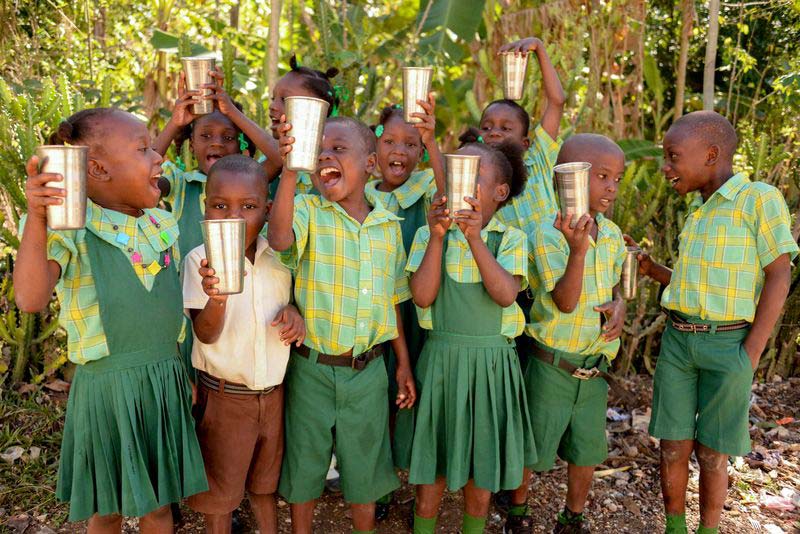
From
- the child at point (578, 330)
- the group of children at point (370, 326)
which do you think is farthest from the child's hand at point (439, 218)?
the child at point (578, 330)

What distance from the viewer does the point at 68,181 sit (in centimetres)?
195

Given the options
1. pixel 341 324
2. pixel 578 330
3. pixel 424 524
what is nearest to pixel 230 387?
pixel 341 324

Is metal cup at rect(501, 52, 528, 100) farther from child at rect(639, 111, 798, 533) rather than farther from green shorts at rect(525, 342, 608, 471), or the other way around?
green shorts at rect(525, 342, 608, 471)

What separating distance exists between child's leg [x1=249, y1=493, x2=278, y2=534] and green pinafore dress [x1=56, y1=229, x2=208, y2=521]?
18.8 inches

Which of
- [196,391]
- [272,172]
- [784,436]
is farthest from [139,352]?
[784,436]

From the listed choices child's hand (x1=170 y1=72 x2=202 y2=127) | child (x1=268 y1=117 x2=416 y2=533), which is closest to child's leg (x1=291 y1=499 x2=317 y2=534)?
child (x1=268 y1=117 x2=416 y2=533)

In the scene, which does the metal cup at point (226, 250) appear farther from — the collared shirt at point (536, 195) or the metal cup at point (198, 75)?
the collared shirt at point (536, 195)

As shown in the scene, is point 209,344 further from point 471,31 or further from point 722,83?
point 722,83

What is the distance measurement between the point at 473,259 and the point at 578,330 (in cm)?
60

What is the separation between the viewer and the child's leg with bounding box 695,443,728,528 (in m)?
3.09

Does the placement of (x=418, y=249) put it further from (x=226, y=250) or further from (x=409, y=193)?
(x=226, y=250)

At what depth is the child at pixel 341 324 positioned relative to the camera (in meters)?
2.77

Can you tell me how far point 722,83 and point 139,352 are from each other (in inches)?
268

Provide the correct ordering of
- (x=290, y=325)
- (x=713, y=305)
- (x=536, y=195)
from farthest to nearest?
(x=536, y=195), (x=713, y=305), (x=290, y=325)
